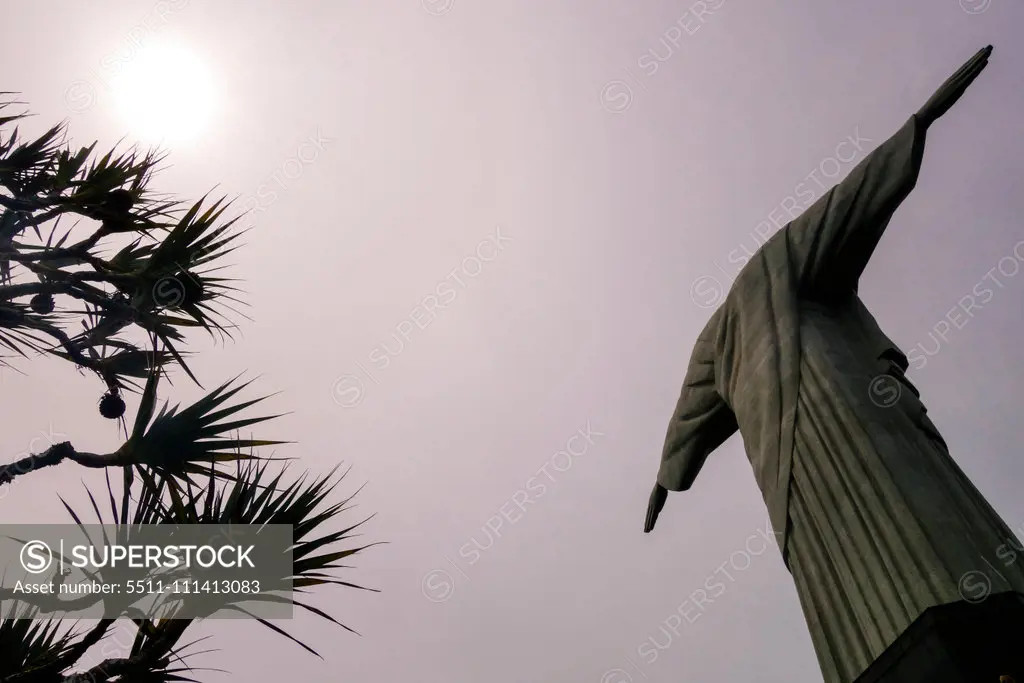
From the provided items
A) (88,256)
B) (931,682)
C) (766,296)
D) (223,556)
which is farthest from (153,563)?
(766,296)

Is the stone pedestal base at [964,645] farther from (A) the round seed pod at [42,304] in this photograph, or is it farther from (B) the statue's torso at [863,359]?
(A) the round seed pod at [42,304]

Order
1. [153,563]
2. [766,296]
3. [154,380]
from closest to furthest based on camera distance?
[153,563] → [154,380] → [766,296]

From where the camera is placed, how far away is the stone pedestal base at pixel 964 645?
325 centimetres

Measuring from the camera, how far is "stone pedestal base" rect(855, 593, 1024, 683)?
3248 mm

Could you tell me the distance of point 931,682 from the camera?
11.0 ft

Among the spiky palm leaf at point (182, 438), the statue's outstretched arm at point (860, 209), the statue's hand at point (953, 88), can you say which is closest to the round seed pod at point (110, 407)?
the spiky palm leaf at point (182, 438)

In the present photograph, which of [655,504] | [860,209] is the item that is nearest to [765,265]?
[860,209]

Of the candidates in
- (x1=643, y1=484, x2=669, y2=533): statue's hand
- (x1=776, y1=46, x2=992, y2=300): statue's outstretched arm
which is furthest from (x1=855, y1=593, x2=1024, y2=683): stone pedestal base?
(x1=643, y1=484, x2=669, y2=533): statue's hand

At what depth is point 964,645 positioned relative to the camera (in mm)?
A: 3324

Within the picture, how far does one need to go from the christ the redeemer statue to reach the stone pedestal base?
0.22 m

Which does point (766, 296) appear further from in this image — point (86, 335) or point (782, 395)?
point (86, 335)

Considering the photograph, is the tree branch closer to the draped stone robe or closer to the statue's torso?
the draped stone robe

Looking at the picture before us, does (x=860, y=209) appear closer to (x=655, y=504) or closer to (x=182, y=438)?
(x=655, y=504)

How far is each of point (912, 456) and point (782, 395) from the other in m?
1.04
